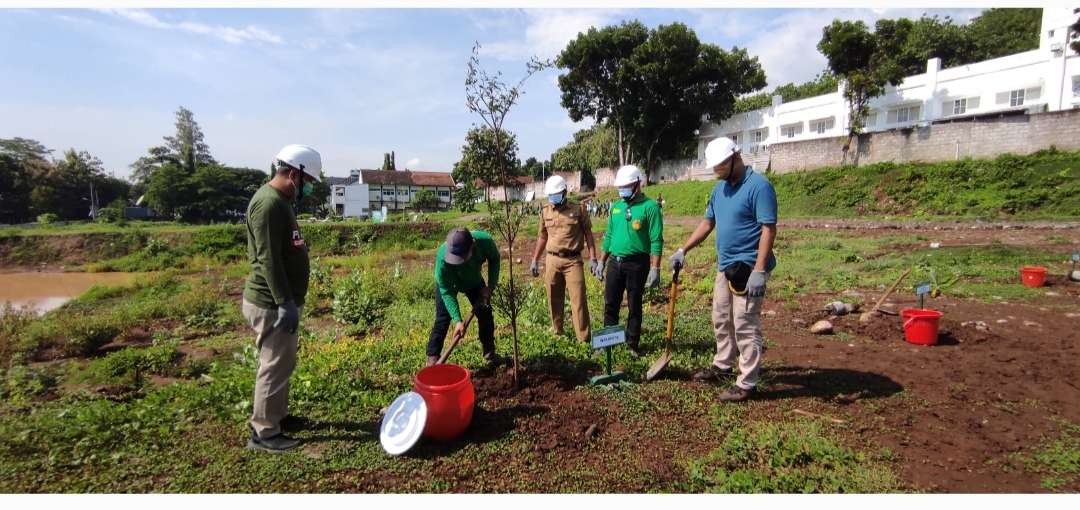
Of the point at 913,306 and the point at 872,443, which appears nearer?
the point at 872,443

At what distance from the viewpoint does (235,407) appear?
3906 mm

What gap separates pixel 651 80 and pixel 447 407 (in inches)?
1181

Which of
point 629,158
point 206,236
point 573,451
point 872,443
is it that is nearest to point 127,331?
→ point 573,451

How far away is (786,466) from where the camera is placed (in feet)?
9.79

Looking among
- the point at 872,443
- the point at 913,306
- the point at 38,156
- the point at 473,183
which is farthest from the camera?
the point at 38,156

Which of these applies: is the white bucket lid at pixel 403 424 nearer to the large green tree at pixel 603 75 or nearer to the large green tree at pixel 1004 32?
the large green tree at pixel 603 75

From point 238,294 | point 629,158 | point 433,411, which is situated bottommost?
point 238,294

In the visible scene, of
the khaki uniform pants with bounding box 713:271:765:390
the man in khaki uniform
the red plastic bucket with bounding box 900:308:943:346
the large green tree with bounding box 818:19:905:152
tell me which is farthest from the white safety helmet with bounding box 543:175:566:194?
the large green tree with bounding box 818:19:905:152

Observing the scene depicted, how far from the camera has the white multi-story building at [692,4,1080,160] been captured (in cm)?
2047

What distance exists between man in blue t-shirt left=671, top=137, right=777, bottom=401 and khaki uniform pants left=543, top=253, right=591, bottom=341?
148 centimetres

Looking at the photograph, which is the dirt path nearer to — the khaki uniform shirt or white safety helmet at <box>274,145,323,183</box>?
the khaki uniform shirt

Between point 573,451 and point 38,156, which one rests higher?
point 38,156

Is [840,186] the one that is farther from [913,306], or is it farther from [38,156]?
[38,156]

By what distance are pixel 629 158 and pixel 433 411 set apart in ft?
114
